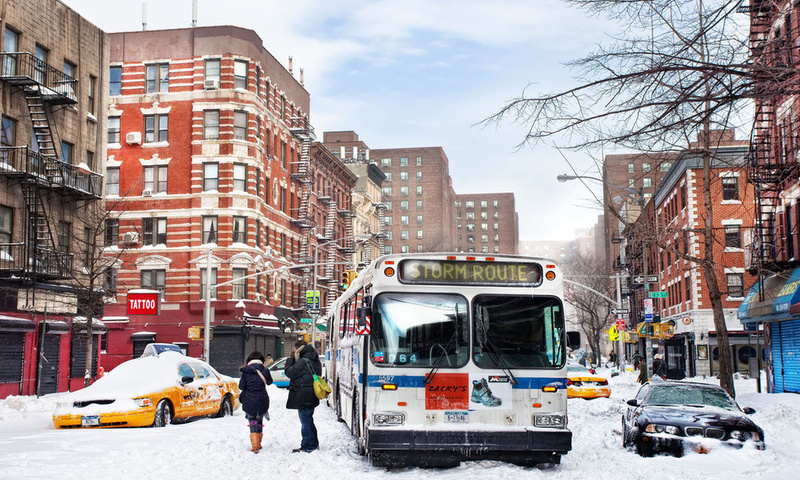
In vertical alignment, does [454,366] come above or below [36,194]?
below

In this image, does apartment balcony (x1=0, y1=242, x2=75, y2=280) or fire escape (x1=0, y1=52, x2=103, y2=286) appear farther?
fire escape (x1=0, y1=52, x2=103, y2=286)

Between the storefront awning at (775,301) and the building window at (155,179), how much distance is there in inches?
1390

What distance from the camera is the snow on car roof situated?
17.9m

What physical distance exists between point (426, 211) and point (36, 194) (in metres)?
114

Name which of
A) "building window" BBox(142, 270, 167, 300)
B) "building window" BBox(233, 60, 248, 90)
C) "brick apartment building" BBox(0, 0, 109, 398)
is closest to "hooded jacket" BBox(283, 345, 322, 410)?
"brick apartment building" BBox(0, 0, 109, 398)

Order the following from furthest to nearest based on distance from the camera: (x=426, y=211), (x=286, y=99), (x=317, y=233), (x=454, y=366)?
1. (x=426, y=211)
2. (x=317, y=233)
3. (x=286, y=99)
4. (x=454, y=366)

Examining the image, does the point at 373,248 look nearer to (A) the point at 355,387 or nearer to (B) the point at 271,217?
(B) the point at 271,217

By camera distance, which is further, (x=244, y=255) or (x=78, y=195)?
(x=244, y=255)

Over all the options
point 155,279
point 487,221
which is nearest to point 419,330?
point 155,279

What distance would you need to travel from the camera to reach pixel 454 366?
40.2 feet

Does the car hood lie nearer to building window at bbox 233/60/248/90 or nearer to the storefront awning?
the storefront awning

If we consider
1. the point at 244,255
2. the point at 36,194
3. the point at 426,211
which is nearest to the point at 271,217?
the point at 244,255

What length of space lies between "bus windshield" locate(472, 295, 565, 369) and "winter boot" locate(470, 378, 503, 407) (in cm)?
27

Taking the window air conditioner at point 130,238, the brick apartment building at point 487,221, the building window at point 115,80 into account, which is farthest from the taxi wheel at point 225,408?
the brick apartment building at point 487,221
